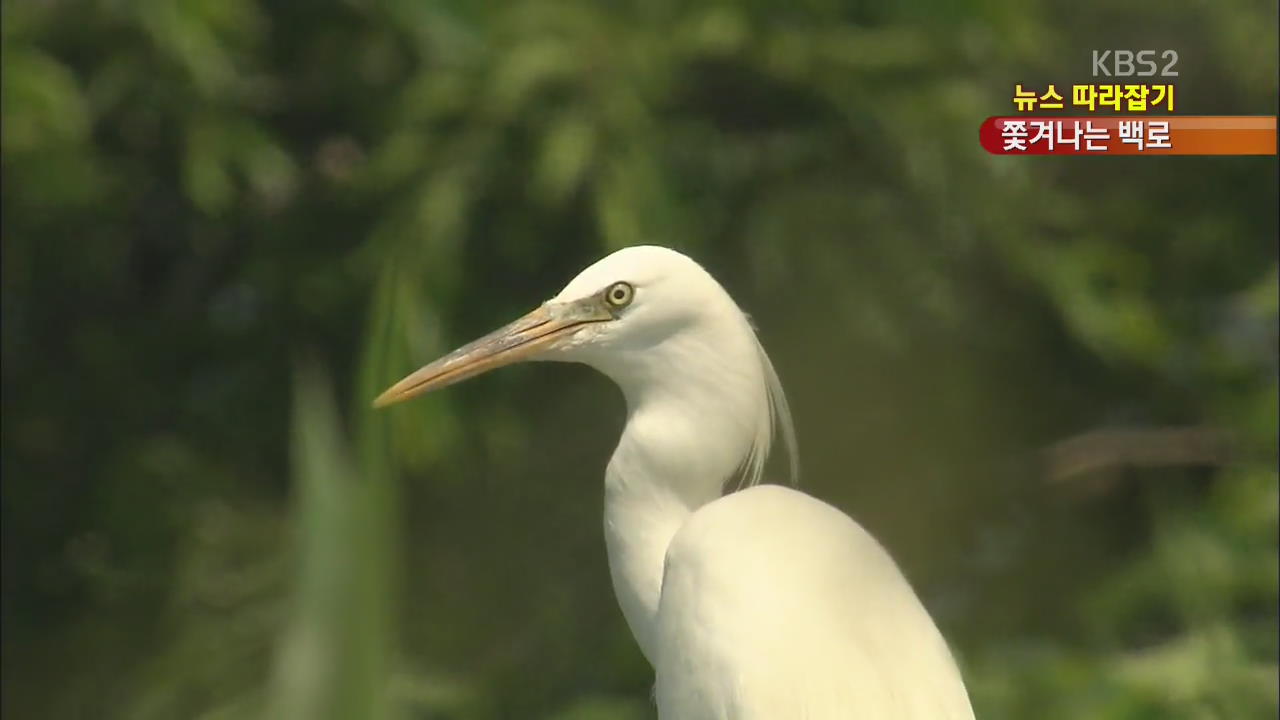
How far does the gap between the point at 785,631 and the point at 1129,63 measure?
1.21 meters

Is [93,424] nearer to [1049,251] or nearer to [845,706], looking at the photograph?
[1049,251]

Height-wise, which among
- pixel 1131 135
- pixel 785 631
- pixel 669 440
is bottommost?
pixel 785 631

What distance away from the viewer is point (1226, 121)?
6.31 feet

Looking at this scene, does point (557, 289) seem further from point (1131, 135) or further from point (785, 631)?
point (785, 631)

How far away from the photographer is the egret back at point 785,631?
0.74 m

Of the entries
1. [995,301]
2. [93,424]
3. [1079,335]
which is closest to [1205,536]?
[1079,335]

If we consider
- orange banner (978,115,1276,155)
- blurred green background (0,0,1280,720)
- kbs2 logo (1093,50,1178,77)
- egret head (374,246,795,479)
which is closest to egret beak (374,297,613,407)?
egret head (374,246,795,479)

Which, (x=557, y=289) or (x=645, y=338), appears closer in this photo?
(x=645, y=338)

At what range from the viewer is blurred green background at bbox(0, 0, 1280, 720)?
1.72m

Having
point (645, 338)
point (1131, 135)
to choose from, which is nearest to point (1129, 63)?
point (1131, 135)

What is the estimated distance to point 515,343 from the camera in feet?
2.64

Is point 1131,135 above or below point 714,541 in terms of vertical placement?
above

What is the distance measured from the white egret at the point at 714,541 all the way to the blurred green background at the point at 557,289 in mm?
784

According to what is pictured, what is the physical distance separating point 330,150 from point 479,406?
1.41 ft
